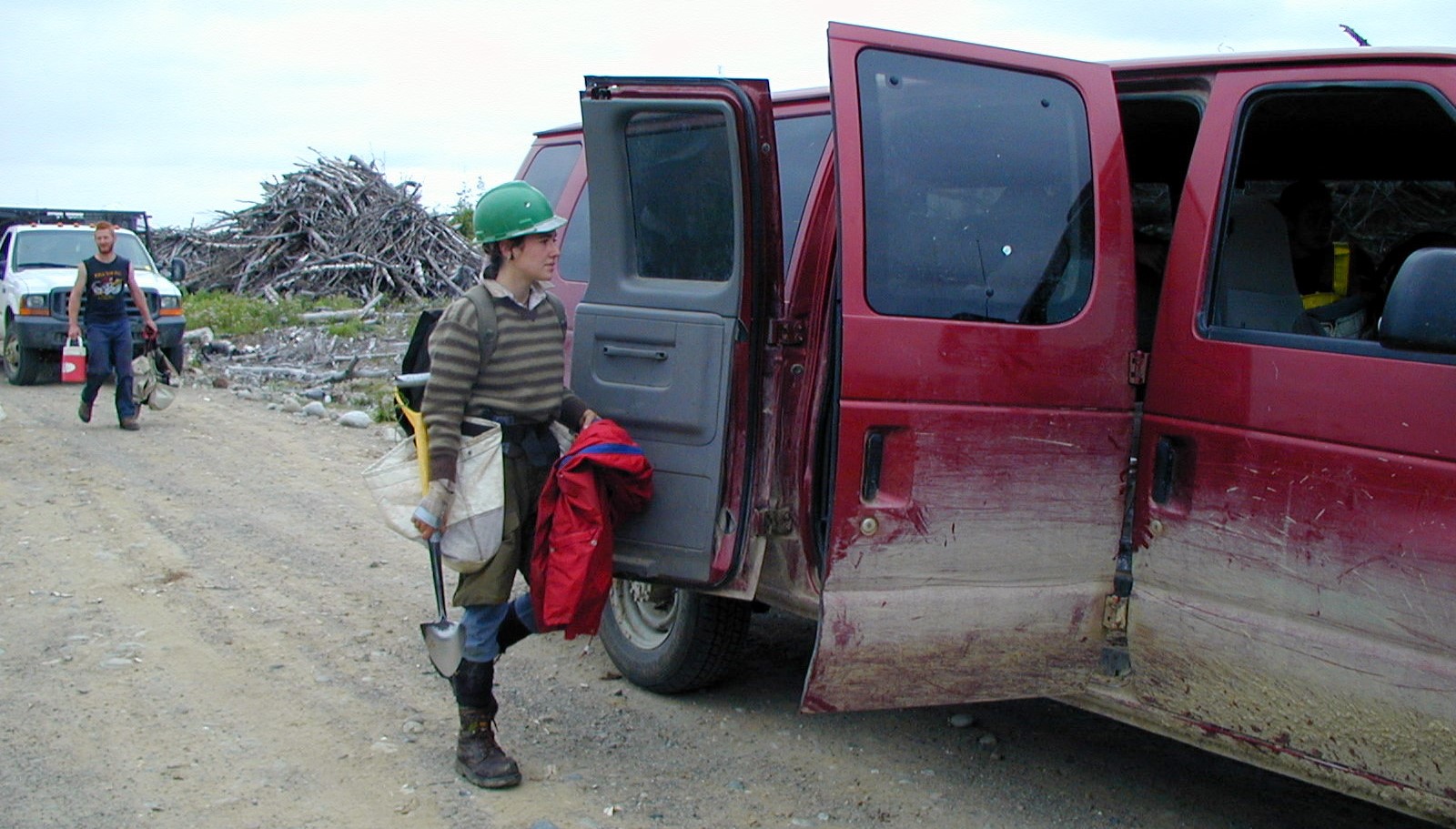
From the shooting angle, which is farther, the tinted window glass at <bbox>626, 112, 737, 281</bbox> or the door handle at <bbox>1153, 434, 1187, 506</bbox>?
the tinted window glass at <bbox>626, 112, 737, 281</bbox>

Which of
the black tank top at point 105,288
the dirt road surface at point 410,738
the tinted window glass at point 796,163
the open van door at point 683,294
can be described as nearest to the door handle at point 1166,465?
the dirt road surface at point 410,738

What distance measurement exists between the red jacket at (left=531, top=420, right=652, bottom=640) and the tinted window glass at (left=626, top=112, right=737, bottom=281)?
1.94 ft

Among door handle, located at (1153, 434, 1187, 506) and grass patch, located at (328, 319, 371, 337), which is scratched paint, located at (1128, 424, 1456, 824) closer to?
door handle, located at (1153, 434, 1187, 506)

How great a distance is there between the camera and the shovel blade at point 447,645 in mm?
3918

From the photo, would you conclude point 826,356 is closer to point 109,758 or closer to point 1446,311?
point 1446,311

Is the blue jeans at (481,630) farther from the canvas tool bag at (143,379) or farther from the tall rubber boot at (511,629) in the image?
the canvas tool bag at (143,379)

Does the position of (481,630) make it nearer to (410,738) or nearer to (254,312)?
(410,738)

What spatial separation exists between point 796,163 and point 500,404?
4.30 ft

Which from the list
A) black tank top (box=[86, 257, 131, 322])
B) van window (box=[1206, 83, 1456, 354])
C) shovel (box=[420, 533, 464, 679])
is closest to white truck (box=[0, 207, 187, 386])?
black tank top (box=[86, 257, 131, 322])

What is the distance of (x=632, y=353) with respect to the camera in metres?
4.11

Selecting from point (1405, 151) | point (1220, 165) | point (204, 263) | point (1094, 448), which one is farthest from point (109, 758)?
point (204, 263)

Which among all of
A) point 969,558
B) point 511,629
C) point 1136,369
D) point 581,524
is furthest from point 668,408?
point 1136,369

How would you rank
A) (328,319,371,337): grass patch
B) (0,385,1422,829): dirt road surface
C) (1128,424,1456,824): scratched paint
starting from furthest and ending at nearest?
1. (328,319,371,337): grass patch
2. (0,385,1422,829): dirt road surface
3. (1128,424,1456,824): scratched paint

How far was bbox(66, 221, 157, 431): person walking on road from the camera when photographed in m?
10.7
